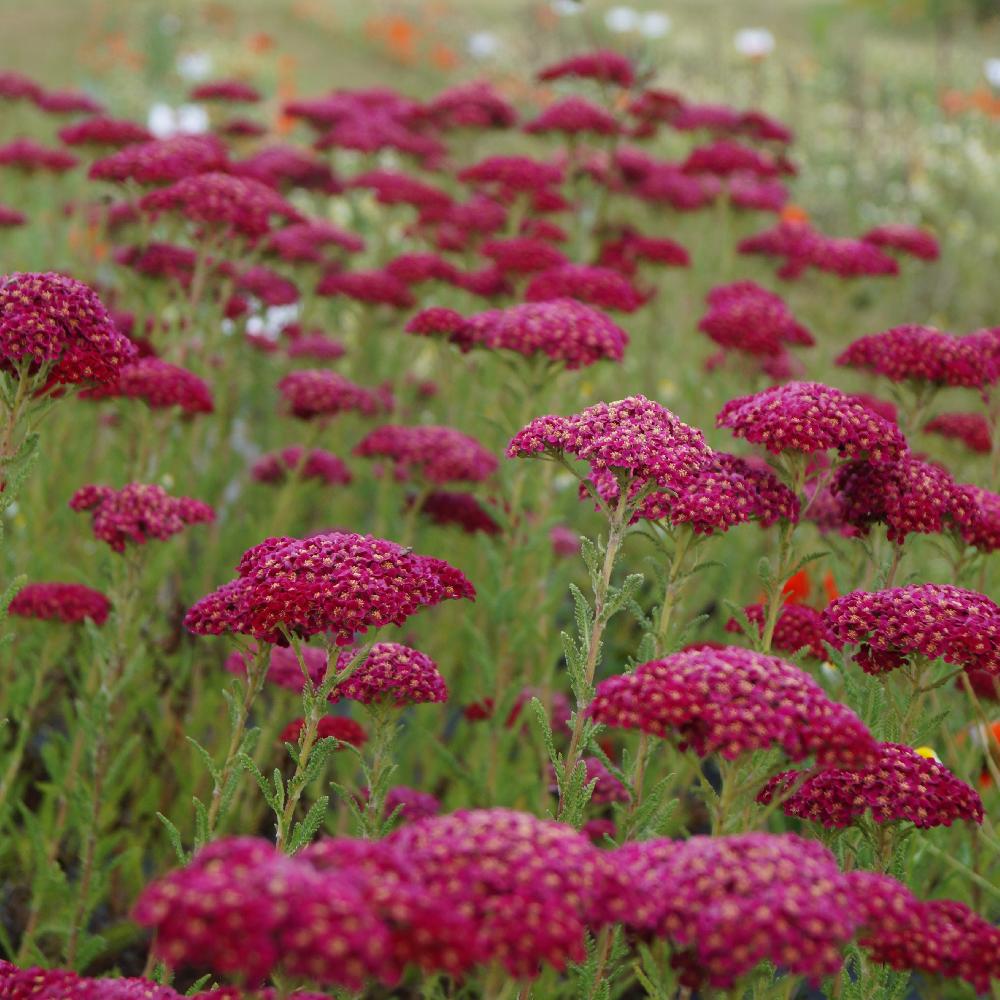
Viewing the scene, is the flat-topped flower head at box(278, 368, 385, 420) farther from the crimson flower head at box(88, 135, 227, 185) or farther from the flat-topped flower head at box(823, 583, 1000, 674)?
the flat-topped flower head at box(823, 583, 1000, 674)

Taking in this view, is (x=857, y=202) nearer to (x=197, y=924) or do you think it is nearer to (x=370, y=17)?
(x=197, y=924)

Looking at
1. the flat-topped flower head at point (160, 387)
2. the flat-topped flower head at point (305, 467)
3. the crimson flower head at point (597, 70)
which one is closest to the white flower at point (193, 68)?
the crimson flower head at point (597, 70)

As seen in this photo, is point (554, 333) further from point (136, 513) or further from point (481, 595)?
point (136, 513)

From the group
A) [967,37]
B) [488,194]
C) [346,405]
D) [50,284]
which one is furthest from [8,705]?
[967,37]

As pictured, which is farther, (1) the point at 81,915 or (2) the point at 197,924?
(1) the point at 81,915

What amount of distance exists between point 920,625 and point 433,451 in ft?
6.56

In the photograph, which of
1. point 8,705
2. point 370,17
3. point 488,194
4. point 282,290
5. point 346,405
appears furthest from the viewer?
point 370,17

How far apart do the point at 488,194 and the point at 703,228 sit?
85.9 inches

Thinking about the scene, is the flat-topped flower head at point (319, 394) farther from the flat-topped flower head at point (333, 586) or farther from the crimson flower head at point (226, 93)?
the crimson flower head at point (226, 93)

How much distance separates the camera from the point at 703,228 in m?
8.28

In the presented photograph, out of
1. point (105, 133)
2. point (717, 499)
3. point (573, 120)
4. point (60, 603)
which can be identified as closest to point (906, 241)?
point (573, 120)

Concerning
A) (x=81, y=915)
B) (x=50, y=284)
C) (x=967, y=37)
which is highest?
(x=967, y=37)

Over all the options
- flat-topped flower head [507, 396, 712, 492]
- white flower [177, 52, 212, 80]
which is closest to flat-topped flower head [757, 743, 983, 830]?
flat-topped flower head [507, 396, 712, 492]

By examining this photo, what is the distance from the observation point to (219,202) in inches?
165
